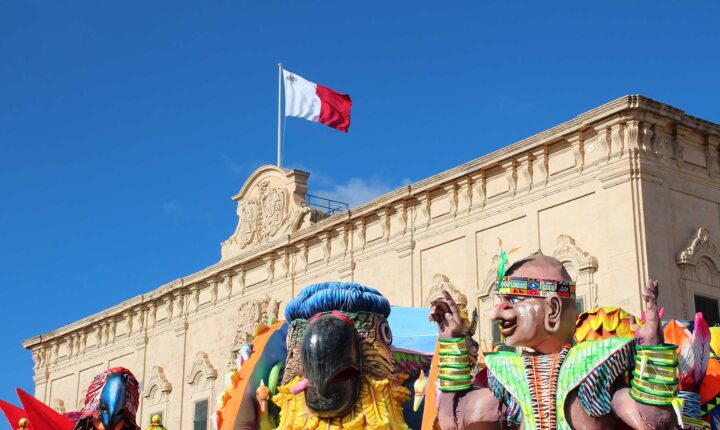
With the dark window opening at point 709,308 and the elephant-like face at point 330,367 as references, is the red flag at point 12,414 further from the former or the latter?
the dark window opening at point 709,308

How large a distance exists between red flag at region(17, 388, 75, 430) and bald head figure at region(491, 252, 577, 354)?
5.75 metres

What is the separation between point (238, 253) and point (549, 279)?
83.8 feet

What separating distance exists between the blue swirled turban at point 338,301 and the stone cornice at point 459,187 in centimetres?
1384

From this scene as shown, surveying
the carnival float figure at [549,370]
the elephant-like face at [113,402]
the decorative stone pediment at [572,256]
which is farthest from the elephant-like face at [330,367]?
the decorative stone pediment at [572,256]

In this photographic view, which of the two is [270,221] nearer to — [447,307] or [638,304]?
[638,304]

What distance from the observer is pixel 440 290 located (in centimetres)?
2362

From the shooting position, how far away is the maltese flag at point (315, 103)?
29391mm

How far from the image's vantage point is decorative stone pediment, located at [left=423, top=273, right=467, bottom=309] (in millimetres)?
23141

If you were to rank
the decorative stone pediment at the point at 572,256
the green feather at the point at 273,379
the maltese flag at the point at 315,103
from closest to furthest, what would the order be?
the green feather at the point at 273,379
the decorative stone pediment at the point at 572,256
the maltese flag at the point at 315,103

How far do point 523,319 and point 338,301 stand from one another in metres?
2.47

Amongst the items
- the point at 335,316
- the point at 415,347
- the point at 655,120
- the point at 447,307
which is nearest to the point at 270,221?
the point at 655,120

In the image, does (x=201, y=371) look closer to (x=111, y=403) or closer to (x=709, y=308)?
(x=709, y=308)

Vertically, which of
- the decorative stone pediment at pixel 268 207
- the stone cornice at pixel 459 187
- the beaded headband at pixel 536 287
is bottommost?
the beaded headband at pixel 536 287

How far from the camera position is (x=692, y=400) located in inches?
230
